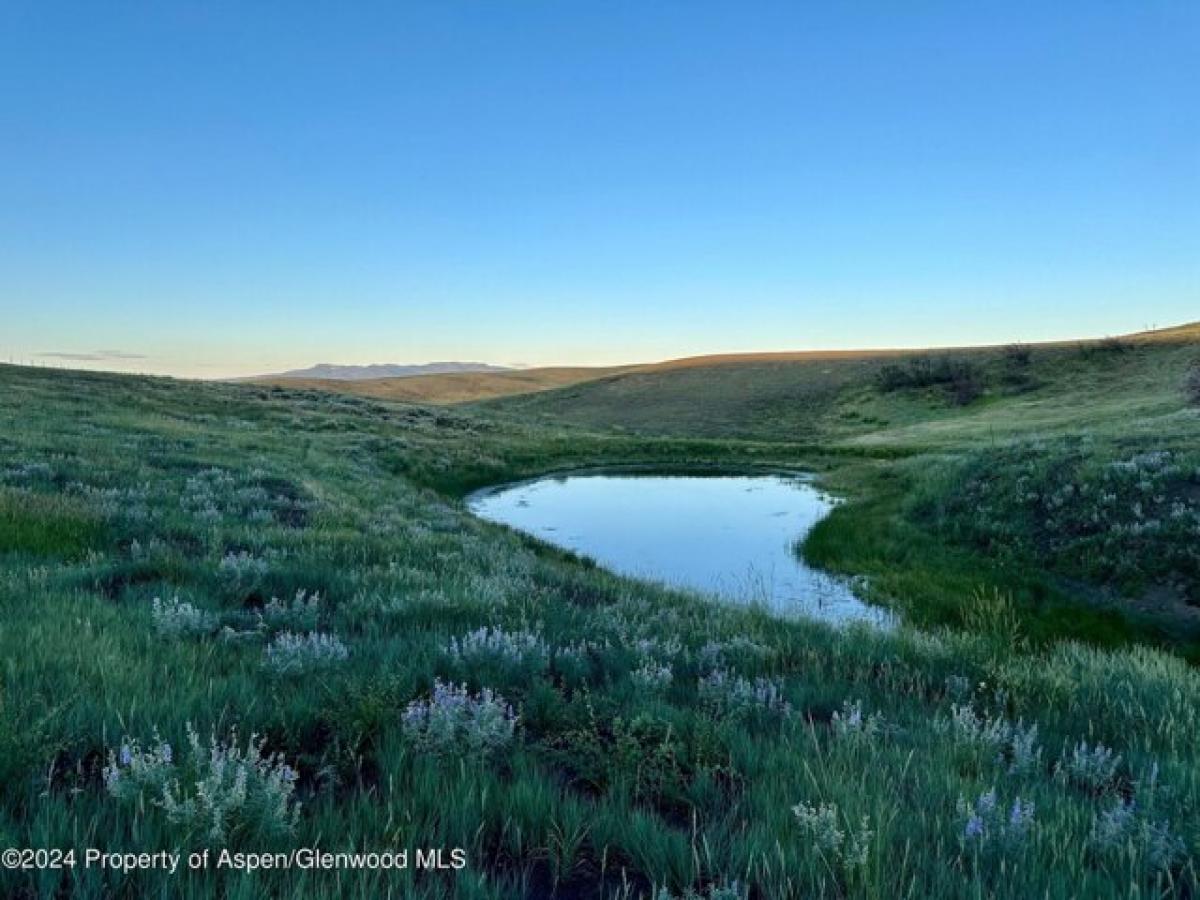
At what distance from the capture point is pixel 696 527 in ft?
77.8

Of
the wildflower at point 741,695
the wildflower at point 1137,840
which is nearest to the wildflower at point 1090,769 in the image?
the wildflower at point 1137,840

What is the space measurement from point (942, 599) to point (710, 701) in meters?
11.2

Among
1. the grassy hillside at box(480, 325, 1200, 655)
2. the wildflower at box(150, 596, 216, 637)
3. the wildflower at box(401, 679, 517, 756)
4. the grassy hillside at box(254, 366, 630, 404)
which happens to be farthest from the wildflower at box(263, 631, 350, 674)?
the grassy hillside at box(254, 366, 630, 404)

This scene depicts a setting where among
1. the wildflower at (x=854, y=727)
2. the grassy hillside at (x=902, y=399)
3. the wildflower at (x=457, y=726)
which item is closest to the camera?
the wildflower at (x=457, y=726)

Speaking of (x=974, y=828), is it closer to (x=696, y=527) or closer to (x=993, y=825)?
(x=993, y=825)

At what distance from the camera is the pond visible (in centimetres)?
1563

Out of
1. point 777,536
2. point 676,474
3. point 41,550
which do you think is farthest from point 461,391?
point 41,550

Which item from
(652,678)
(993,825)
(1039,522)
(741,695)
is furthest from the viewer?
(1039,522)

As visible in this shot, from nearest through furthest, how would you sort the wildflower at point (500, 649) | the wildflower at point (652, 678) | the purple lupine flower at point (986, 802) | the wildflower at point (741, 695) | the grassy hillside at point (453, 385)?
the purple lupine flower at point (986, 802) → the wildflower at point (741, 695) → the wildflower at point (652, 678) → the wildflower at point (500, 649) → the grassy hillside at point (453, 385)

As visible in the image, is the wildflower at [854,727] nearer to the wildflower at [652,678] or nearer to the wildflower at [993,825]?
the wildflower at [993,825]

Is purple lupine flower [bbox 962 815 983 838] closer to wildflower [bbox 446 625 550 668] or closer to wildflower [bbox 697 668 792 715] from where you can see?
wildflower [bbox 697 668 792 715]

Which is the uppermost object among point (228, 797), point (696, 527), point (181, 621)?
point (228, 797)

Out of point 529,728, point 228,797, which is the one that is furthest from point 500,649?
point 228,797

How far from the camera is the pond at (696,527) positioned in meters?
15.6
